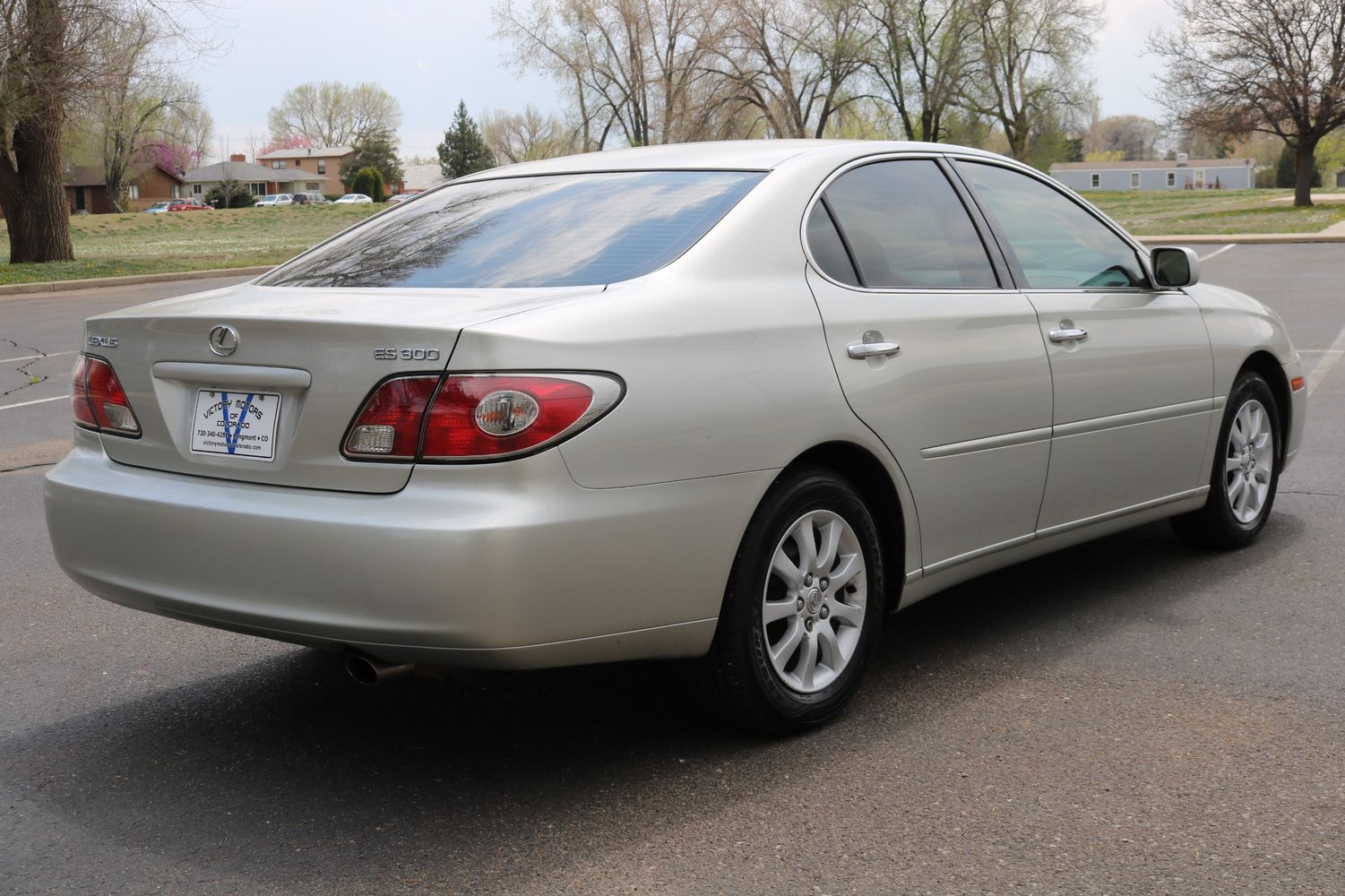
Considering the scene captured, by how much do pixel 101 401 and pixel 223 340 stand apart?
578 millimetres

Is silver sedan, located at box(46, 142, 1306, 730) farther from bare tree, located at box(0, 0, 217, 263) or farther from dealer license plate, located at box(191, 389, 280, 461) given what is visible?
bare tree, located at box(0, 0, 217, 263)

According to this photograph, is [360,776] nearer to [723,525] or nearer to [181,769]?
[181,769]

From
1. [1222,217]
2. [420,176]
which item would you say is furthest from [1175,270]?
[420,176]

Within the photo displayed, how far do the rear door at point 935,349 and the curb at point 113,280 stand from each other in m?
23.2

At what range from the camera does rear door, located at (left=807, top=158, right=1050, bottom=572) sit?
3.89 m

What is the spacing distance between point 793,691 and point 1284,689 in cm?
146

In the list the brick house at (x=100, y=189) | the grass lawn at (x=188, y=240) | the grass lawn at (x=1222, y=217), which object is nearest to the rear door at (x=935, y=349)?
the grass lawn at (x=188, y=240)

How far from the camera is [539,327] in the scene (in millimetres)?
3176

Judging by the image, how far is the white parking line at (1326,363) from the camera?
10305mm

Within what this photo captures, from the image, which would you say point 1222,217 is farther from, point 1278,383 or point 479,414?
point 479,414

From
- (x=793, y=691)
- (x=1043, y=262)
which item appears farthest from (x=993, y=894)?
(x=1043, y=262)

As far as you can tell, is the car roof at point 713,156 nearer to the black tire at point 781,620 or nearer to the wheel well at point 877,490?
the wheel well at point 877,490

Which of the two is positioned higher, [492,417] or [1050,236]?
[1050,236]

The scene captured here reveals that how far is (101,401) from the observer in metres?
3.77
